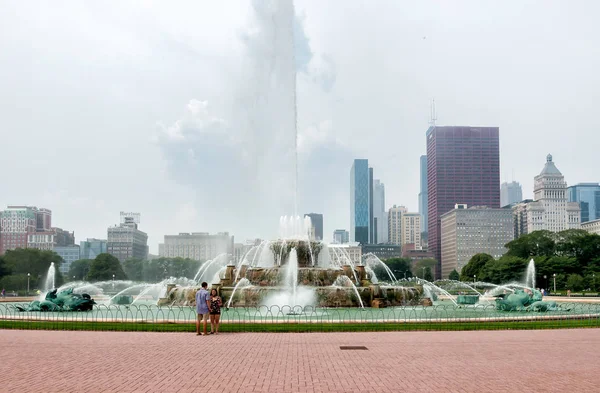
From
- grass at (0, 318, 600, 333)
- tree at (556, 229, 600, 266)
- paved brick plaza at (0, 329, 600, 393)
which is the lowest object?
grass at (0, 318, 600, 333)

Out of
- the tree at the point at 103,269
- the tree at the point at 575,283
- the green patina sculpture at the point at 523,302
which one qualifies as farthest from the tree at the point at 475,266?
the green patina sculpture at the point at 523,302

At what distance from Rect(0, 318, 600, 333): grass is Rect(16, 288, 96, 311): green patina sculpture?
29.1 ft

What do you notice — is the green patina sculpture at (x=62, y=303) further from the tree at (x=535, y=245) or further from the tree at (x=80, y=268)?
the tree at (x=80, y=268)

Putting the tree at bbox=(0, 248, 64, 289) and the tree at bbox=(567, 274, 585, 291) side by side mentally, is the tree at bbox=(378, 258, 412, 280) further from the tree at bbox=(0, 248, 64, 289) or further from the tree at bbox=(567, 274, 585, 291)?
the tree at bbox=(0, 248, 64, 289)

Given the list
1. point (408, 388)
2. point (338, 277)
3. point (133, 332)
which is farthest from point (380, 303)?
point (408, 388)

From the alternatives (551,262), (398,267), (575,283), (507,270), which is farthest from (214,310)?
(398,267)

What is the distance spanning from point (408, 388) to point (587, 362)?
588 centimetres

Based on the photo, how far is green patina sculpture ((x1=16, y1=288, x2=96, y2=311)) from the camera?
1332 inches

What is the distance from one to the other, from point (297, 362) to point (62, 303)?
23485 millimetres

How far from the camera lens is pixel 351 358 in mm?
15703

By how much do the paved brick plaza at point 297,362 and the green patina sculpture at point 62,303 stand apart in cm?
1297

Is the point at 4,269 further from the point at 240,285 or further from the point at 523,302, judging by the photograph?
the point at 523,302

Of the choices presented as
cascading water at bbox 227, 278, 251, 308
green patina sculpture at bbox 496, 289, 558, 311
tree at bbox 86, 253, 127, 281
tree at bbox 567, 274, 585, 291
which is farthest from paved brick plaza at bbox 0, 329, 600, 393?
tree at bbox 86, 253, 127, 281

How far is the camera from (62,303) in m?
34.4
